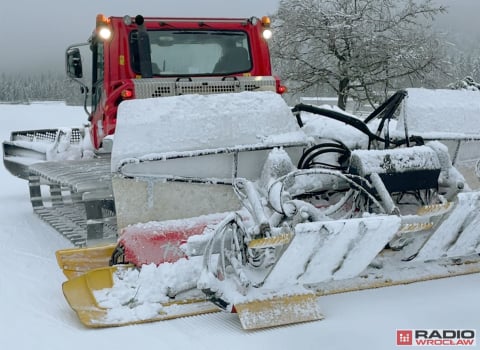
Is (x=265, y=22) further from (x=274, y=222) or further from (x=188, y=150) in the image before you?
(x=274, y=222)

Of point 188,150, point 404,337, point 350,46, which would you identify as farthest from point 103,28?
point 350,46

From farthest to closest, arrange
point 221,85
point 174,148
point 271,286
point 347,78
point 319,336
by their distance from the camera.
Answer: point 347,78 → point 221,85 → point 174,148 → point 271,286 → point 319,336

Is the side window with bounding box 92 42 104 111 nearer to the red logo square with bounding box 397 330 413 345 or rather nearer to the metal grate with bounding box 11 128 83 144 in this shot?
the metal grate with bounding box 11 128 83 144

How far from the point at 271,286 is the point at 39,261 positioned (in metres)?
2.60

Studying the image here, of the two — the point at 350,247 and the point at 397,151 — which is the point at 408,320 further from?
the point at 397,151

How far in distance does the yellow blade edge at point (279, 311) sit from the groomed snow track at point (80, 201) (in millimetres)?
1410

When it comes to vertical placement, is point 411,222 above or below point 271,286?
above

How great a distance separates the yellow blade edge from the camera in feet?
10.6

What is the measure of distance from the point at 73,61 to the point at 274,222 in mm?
3913

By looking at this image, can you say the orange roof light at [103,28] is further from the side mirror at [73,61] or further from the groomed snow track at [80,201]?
the groomed snow track at [80,201]

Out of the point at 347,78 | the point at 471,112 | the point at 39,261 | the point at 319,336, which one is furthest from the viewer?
the point at 347,78

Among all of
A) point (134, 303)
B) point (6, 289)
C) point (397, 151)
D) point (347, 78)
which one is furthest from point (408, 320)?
point (347, 78)

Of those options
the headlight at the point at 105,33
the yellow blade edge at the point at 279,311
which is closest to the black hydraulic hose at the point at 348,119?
the yellow blade edge at the point at 279,311

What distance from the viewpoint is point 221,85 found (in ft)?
19.6
